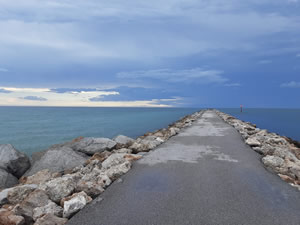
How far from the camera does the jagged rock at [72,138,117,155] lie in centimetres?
1057

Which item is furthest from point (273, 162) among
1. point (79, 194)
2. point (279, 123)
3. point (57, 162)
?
point (279, 123)

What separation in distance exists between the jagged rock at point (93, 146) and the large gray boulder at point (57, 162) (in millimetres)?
1473

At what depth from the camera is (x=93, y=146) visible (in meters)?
10.7

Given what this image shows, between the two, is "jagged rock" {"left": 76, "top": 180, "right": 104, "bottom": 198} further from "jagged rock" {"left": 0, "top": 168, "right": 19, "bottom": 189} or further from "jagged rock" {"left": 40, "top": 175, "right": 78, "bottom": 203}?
"jagged rock" {"left": 0, "top": 168, "right": 19, "bottom": 189}

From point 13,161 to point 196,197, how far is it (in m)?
8.29

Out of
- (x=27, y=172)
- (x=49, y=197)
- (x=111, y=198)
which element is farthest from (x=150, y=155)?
(x=27, y=172)

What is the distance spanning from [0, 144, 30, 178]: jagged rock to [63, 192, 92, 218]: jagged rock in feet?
21.3

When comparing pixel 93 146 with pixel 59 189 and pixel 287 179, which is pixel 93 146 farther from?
pixel 287 179

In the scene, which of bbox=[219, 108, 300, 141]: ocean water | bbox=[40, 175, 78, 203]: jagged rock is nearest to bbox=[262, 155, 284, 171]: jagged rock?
bbox=[40, 175, 78, 203]: jagged rock

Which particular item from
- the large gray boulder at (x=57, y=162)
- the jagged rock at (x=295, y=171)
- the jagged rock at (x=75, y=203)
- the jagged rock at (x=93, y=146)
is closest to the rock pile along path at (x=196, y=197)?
the jagged rock at (x=75, y=203)

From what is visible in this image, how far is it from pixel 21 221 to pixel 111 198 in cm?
148

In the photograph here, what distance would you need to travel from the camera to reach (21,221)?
3.26 meters

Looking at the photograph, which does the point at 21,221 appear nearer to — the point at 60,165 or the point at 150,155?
the point at 150,155

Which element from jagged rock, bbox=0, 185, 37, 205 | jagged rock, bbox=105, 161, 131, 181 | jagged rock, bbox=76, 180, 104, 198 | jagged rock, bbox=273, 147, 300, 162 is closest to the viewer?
jagged rock, bbox=76, 180, 104, 198
